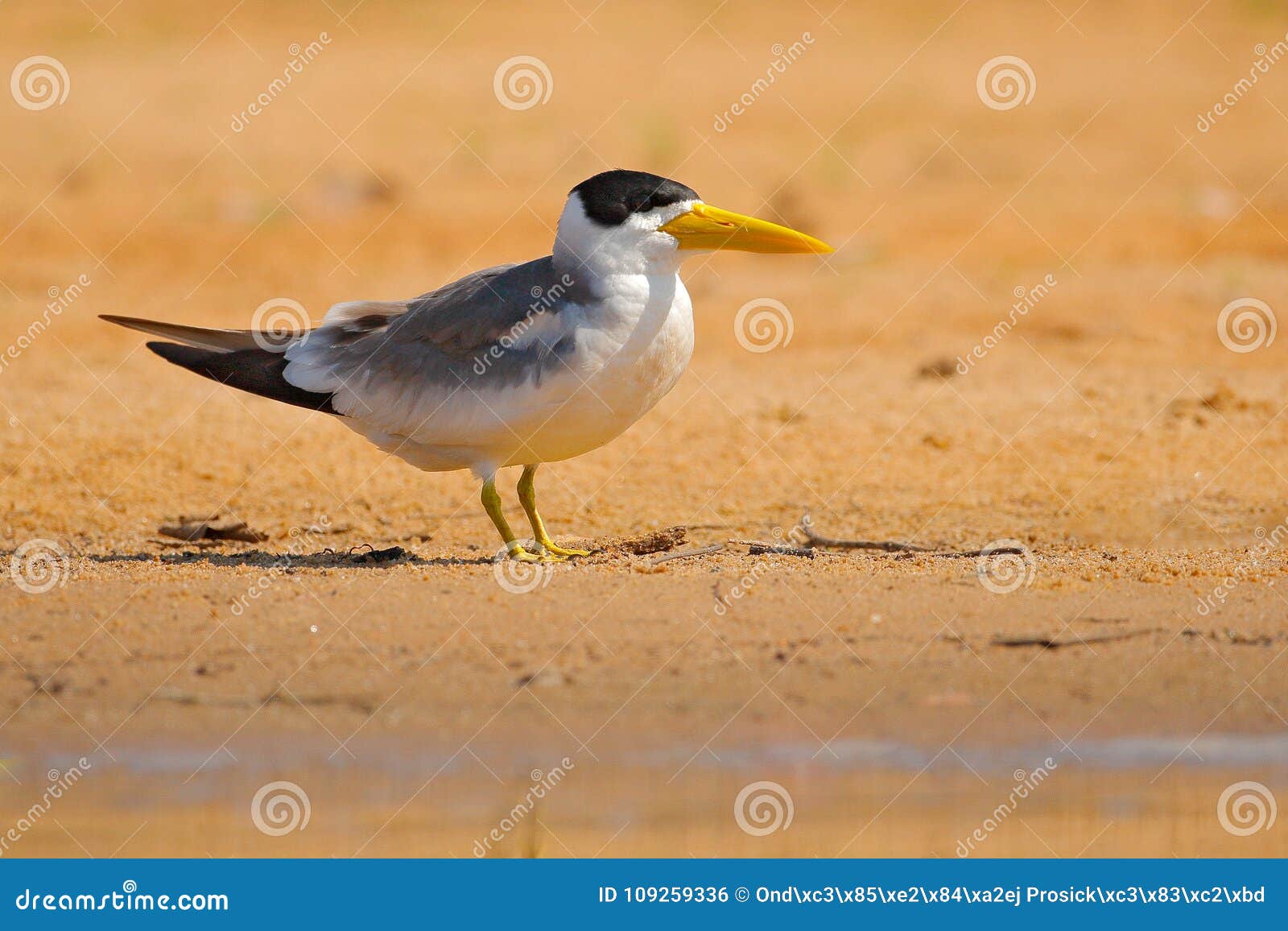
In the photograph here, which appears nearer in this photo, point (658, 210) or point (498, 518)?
point (658, 210)

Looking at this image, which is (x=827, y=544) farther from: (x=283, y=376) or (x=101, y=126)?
(x=101, y=126)

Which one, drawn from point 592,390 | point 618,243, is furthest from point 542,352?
point 618,243

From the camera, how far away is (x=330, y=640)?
19.7 ft

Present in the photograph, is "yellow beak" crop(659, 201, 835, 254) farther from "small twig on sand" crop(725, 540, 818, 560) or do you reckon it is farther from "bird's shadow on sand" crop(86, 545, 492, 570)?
"bird's shadow on sand" crop(86, 545, 492, 570)

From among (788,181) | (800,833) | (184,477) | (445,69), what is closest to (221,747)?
(800,833)

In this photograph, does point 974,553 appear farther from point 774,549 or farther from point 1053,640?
point 1053,640

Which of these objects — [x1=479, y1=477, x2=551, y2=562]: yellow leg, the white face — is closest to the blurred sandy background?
[x1=479, y1=477, x2=551, y2=562]: yellow leg

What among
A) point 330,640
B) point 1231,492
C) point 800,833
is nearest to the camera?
point 800,833

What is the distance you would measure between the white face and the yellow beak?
0.05 metres

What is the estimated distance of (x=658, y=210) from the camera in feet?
22.6

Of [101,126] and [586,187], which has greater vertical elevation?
[101,126]

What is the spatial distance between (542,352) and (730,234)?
3.38 ft

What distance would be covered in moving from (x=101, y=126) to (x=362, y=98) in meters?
3.67

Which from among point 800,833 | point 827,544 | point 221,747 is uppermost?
point 827,544
